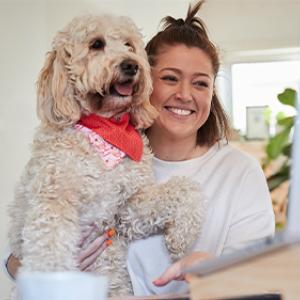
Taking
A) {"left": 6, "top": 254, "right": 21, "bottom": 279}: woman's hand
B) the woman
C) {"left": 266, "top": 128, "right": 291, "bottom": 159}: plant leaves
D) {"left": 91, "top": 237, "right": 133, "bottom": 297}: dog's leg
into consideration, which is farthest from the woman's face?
{"left": 266, "top": 128, "right": 291, "bottom": 159}: plant leaves

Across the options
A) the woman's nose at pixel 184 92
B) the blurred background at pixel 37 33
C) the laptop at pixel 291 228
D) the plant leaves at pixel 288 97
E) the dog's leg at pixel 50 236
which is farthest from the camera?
the blurred background at pixel 37 33

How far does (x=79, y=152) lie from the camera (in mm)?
1229

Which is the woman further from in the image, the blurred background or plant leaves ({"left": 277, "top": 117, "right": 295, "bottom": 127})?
the blurred background

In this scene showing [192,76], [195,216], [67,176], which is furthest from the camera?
[192,76]

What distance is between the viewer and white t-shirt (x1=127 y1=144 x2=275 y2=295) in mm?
1359

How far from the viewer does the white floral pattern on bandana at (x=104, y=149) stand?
125cm

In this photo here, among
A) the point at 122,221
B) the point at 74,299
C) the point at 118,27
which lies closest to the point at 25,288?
the point at 74,299

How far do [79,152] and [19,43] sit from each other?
6.26ft

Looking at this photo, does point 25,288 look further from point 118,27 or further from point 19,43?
point 19,43

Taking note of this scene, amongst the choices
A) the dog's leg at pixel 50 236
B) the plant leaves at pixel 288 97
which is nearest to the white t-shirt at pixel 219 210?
the dog's leg at pixel 50 236

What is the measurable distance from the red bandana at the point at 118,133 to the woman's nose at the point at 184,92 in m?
0.24

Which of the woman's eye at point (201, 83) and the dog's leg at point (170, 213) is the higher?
the woman's eye at point (201, 83)

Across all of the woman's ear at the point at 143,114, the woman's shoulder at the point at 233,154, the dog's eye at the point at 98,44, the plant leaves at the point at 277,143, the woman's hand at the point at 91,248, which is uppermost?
the dog's eye at the point at 98,44

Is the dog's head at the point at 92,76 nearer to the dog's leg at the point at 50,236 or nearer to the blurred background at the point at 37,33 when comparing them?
the dog's leg at the point at 50,236
